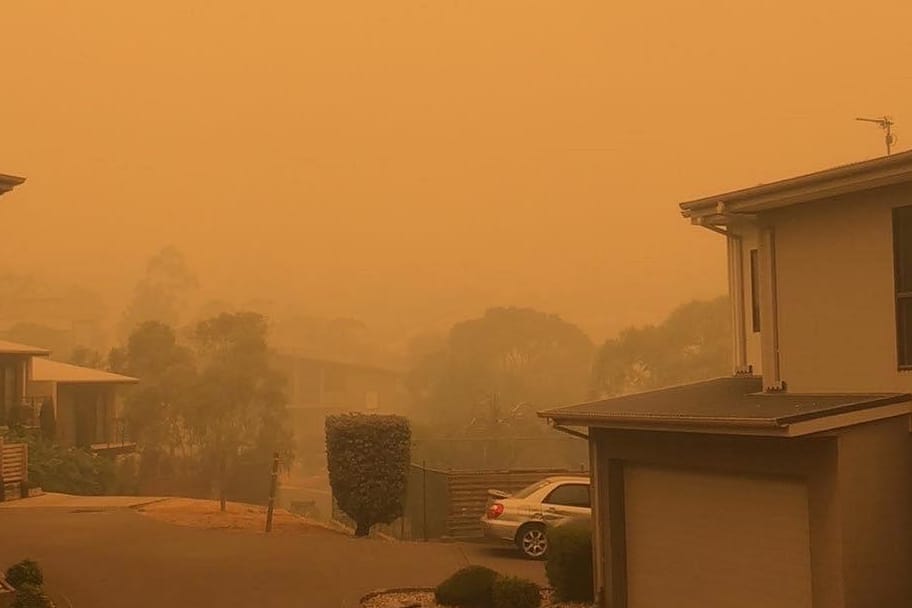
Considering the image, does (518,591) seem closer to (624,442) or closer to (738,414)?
(624,442)

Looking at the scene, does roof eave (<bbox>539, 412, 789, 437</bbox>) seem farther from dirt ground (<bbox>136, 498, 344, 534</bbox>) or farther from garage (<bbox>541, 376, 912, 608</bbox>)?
dirt ground (<bbox>136, 498, 344, 534</bbox>)

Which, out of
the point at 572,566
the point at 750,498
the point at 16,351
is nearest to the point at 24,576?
the point at 572,566

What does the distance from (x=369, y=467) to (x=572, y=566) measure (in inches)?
336

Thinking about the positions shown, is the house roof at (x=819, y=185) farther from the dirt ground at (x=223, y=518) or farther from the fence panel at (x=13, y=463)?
the fence panel at (x=13, y=463)

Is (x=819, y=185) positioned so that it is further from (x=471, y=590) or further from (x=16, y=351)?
(x=16, y=351)

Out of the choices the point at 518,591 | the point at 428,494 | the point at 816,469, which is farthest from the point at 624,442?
the point at 428,494

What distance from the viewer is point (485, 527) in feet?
66.7

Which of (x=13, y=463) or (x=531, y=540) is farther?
(x=13, y=463)

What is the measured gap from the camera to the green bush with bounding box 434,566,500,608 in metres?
15.0

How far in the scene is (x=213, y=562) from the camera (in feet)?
61.0

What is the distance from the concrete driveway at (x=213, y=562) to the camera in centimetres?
1593

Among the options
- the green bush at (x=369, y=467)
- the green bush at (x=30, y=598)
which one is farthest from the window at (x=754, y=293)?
the green bush at (x=30, y=598)

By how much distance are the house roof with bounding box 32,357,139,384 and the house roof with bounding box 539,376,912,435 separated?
1322 inches

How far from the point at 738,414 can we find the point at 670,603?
327 centimetres
